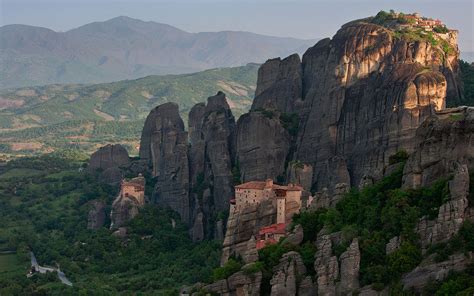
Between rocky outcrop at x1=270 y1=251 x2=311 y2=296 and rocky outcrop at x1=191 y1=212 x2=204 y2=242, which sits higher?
rocky outcrop at x1=270 y1=251 x2=311 y2=296

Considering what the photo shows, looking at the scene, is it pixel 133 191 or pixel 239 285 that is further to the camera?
pixel 133 191

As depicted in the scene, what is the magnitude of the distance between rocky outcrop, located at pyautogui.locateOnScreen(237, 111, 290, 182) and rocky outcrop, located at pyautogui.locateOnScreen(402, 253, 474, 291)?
142 feet

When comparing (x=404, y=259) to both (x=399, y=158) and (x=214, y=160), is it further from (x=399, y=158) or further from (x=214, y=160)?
(x=214, y=160)

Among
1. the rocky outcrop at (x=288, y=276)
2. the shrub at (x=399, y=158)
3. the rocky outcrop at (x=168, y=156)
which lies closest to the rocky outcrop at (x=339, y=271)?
the rocky outcrop at (x=288, y=276)

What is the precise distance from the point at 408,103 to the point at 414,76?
2.57m

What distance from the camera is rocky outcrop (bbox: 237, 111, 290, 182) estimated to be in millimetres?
87000

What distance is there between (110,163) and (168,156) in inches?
727

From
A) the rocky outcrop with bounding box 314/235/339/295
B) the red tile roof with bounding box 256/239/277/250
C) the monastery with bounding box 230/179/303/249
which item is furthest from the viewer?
the monastery with bounding box 230/179/303/249

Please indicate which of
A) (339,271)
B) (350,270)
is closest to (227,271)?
(339,271)

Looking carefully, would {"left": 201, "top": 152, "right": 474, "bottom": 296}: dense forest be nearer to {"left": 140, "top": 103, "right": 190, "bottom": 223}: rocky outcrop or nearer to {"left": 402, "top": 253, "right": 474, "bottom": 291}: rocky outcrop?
{"left": 402, "top": 253, "right": 474, "bottom": 291}: rocky outcrop

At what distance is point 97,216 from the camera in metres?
103

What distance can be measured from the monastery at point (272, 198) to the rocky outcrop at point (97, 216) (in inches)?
1165

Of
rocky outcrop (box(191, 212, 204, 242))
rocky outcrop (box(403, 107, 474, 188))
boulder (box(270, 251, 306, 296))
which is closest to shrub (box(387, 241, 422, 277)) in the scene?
rocky outcrop (box(403, 107, 474, 188))

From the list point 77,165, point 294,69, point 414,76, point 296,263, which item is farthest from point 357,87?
point 77,165
